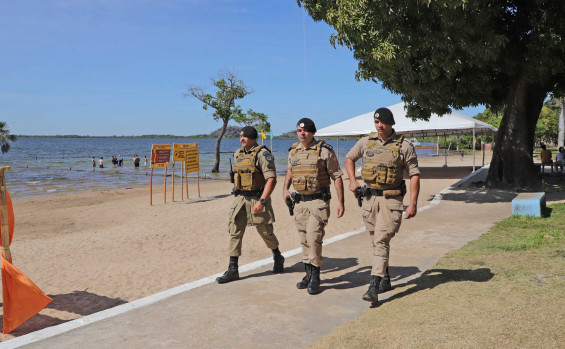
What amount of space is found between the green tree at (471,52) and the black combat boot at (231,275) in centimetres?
703

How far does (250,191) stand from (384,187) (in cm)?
166

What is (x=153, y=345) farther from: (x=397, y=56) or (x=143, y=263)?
(x=397, y=56)

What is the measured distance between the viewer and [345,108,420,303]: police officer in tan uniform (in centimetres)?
425

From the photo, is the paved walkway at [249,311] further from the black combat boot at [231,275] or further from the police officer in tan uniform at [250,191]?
the police officer in tan uniform at [250,191]

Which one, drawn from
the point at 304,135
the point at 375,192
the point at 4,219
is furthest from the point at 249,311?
the point at 4,219

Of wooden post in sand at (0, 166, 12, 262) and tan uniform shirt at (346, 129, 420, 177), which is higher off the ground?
tan uniform shirt at (346, 129, 420, 177)

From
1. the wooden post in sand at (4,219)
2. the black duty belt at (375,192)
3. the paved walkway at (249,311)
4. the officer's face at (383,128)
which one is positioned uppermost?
the officer's face at (383,128)

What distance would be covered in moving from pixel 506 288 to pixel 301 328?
218 centimetres

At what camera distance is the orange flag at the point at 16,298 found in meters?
4.08

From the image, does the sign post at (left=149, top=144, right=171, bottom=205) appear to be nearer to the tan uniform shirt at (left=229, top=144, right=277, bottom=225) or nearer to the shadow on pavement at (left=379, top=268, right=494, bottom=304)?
the tan uniform shirt at (left=229, top=144, right=277, bottom=225)

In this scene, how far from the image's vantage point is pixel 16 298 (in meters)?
4.12

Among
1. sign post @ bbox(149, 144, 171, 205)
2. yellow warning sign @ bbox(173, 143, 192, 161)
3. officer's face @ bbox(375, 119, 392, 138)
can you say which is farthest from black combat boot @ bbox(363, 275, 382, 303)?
yellow warning sign @ bbox(173, 143, 192, 161)

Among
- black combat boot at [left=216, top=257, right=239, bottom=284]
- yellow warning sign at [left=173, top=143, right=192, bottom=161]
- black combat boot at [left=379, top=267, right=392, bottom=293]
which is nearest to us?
black combat boot at [left=379, top=267, right=392, bottom=293]

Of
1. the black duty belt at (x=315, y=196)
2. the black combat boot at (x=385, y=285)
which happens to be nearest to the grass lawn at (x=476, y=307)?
the black combat boot at (x=385, y=285)
